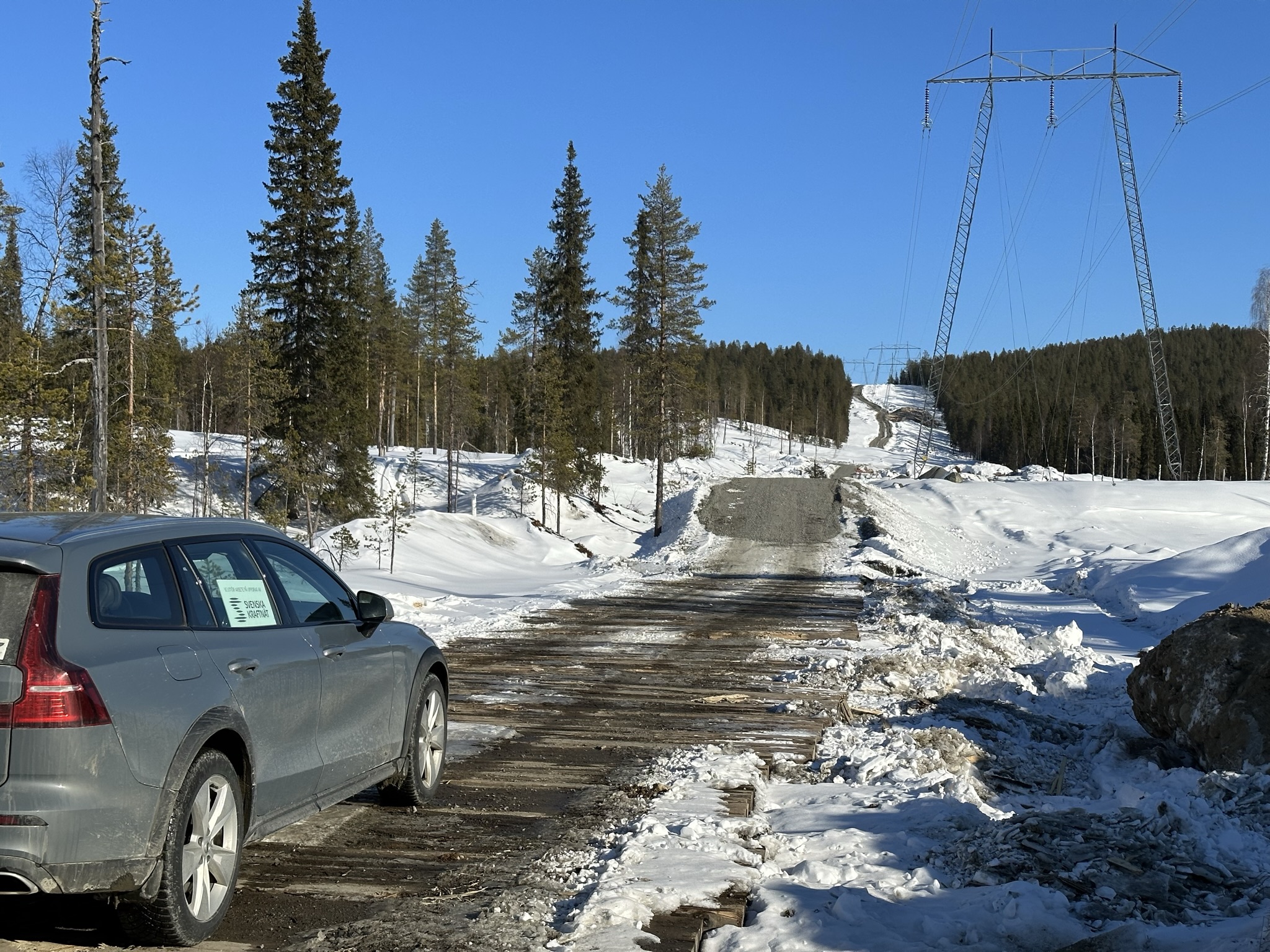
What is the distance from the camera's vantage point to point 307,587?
17.3 ft

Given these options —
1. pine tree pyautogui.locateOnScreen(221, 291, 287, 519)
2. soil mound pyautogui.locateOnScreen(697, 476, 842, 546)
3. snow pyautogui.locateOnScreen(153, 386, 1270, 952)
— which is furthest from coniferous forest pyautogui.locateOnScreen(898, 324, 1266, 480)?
snow pyautogui.locateOnScreen(153, 386, 1270, 952)

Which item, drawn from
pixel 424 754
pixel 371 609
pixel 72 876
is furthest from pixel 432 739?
pixel 72 876

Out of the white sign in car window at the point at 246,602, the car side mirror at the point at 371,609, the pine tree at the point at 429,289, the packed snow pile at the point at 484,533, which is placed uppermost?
the pine tree at the point at 429,289

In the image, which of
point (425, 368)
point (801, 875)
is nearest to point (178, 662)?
point (801, 875)

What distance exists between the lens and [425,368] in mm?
66688

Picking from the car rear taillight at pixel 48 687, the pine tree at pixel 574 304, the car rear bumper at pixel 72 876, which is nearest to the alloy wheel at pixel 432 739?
the car rear bumper at pixel 72 876

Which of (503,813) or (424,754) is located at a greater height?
(424,754)

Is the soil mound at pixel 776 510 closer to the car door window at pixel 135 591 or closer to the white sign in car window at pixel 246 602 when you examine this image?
the white sign in car window at pixel 246 602

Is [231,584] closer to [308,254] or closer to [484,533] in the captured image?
[484,533]

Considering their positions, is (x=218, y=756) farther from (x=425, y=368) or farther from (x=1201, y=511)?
(x=425, y=368)

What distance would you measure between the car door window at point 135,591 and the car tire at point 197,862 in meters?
0.57

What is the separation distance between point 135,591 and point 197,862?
3.50ft

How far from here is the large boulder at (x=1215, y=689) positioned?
23.9ft

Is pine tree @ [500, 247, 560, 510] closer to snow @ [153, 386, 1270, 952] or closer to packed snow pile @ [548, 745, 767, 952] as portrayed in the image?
snow @ [153, 386, 1270, 952]
